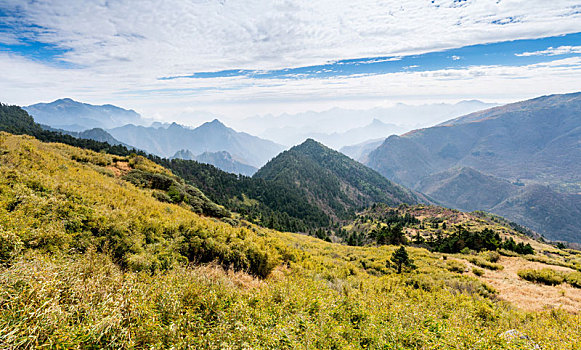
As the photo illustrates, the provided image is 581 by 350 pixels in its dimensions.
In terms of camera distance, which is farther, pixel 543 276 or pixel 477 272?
pixel 477 272

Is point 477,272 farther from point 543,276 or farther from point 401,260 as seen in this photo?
point 401,260

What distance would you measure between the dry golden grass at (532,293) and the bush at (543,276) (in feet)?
1.66

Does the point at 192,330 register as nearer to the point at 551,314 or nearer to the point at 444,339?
the point at 444,339

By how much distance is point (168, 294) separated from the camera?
6836 mm

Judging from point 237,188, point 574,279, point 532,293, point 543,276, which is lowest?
point 237,188

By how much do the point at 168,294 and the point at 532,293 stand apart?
22.7 m

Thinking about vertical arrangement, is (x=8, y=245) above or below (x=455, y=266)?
above

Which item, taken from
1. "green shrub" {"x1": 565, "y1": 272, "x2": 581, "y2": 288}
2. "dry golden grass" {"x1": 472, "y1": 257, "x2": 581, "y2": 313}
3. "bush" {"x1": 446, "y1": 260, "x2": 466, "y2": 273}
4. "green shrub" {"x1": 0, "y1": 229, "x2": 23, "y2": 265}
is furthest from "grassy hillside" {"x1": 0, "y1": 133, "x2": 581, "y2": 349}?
"bush" {"x1": 446, "y1": 260, "x2": 466, "y2": 273}

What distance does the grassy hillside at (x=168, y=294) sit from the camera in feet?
17.1

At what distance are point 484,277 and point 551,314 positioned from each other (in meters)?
9.08

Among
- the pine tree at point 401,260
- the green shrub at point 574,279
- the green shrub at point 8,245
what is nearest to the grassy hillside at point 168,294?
the green shrub at point 8,245

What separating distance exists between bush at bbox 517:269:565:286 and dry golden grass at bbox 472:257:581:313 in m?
0.51

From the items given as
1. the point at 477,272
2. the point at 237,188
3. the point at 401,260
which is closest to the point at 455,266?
the point at 477,272

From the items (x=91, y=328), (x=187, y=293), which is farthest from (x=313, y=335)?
(x=91, y=328)
